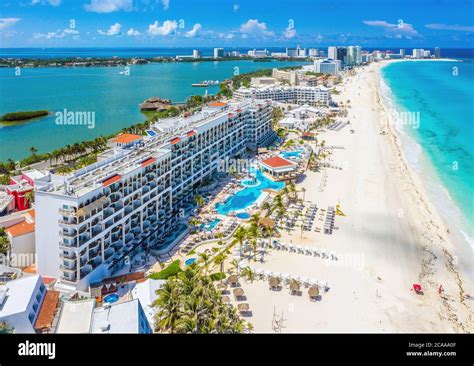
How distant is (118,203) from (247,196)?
15.5 m

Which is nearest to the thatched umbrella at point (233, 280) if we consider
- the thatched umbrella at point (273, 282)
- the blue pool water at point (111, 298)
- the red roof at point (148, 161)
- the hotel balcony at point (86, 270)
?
the thatched umbrella at point (273, 282)

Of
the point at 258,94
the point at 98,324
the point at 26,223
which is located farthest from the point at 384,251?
the point at 258,94

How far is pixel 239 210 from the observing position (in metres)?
34.2

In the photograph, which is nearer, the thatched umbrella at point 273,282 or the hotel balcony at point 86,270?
the hotel balcony at point 86,270

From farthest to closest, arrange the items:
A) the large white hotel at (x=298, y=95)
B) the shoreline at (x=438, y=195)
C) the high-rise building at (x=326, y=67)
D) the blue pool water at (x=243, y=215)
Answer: the high-rise building at (x=326, y=67)
the large white hotel at (x=298, y=95)
the blue pool water at (x=243, y=215)
the shoreline at (x=438, y=195)

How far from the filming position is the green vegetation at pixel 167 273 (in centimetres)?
2313

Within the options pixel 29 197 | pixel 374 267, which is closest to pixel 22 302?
pixel 29 197

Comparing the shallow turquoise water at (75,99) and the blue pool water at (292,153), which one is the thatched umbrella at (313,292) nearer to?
the blue pool water at (292,153)

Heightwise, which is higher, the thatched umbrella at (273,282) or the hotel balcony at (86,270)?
the hotel balcony at (86,270)

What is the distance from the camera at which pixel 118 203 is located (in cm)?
2470

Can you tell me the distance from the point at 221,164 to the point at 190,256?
19.1 m

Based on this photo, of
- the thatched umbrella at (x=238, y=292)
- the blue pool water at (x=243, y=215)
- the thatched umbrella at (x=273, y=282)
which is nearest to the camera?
the thatched umbrella at (x=238, y=292)

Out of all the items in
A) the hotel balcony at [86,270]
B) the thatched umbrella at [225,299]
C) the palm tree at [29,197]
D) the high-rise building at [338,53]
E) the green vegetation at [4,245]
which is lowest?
the thatched umbrella at [225,299]

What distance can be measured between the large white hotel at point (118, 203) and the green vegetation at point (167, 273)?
116 inches
